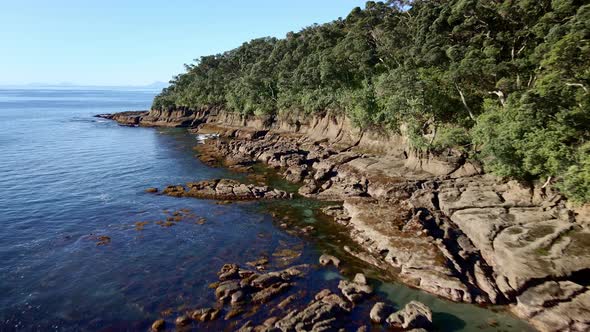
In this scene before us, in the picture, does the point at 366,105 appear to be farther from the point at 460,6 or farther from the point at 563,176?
the point at 563,176

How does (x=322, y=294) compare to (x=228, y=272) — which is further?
(x=228, y=272)

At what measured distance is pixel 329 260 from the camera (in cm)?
2872

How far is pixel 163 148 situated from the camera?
259 feet

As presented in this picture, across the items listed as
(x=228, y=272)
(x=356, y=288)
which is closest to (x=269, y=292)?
(x=228, y=272)

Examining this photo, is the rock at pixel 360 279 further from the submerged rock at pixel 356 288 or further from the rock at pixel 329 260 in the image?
the rock at pixel 329 260

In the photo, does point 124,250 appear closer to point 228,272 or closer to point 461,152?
point 228,272

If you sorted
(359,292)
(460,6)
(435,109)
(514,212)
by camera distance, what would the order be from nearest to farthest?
1. (359,292)
2. (514,212)
3. (460,6)
4. (435,109)

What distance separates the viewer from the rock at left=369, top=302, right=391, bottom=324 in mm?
21594

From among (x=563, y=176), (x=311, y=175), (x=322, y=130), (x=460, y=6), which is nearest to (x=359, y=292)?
(x=563, y=176)

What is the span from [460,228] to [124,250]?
2991cm

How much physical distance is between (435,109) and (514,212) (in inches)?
795

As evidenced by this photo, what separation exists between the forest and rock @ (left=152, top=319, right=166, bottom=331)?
30380mm

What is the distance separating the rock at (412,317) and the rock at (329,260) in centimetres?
729

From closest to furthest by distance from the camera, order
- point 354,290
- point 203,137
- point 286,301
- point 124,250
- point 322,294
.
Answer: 1. point 286,301
2. point 322,294
3. point 354,290
4. point 124,250
5. point 203,137
